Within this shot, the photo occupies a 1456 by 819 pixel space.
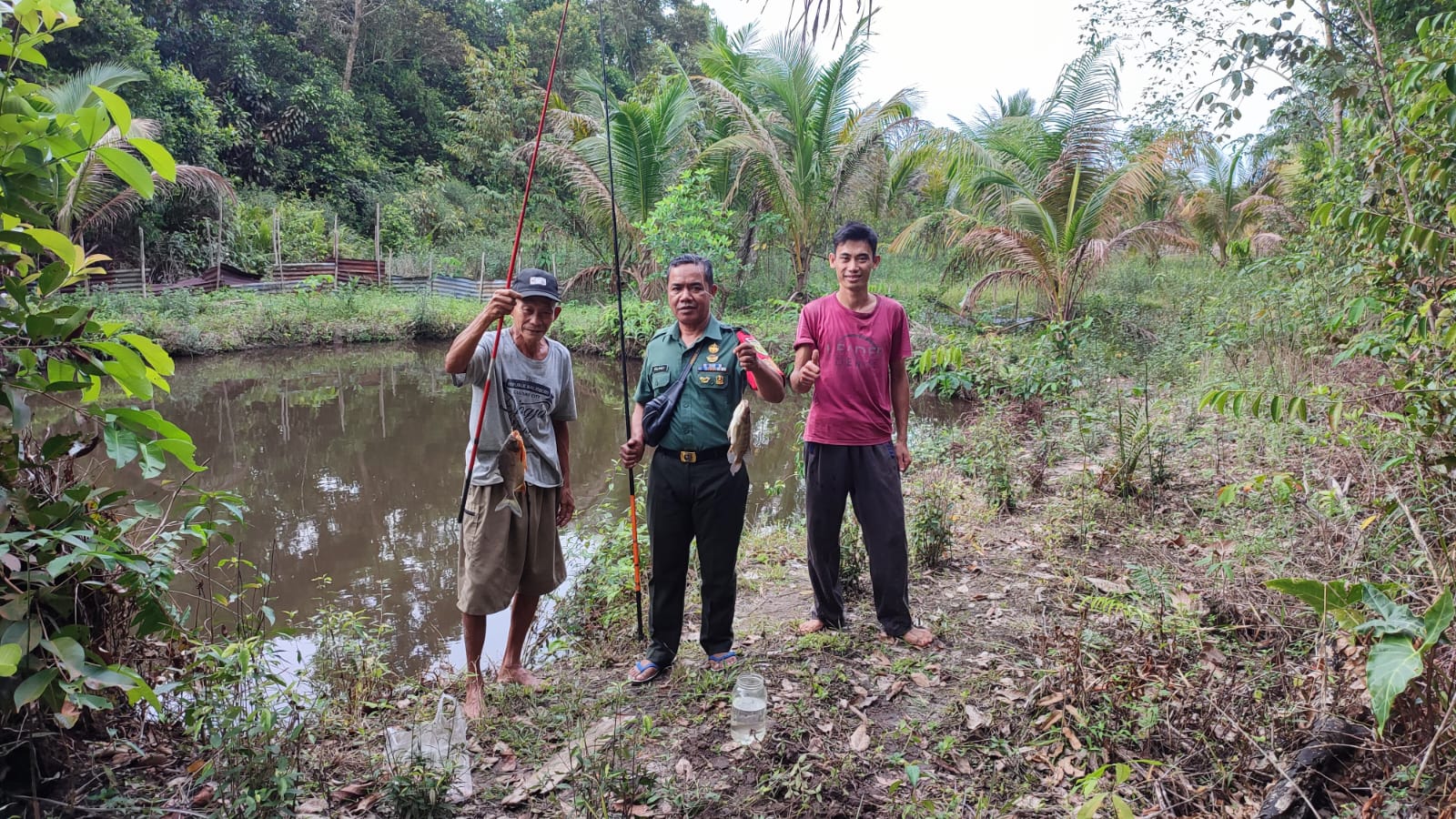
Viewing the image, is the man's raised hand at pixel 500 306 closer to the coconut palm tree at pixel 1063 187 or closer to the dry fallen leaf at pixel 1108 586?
the dry fallen leaf at pixel 1108 586

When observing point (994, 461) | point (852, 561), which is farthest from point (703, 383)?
point (994, 461)

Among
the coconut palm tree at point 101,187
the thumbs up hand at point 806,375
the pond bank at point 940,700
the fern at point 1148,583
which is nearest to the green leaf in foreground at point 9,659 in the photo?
the pond bank at point 940,700

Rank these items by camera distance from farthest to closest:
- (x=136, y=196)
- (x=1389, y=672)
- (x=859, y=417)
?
(x=136, y=196) < (x=859, y=417) < (x=1389, y=672)

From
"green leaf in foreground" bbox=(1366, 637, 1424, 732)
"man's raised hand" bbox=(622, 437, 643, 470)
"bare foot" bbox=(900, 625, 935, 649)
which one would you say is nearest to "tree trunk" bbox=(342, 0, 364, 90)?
"man's raised hand" bbox=(622, 437, 643, 470)

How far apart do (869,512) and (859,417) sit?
43cm

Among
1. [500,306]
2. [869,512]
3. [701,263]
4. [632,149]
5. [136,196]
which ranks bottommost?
[869,512]

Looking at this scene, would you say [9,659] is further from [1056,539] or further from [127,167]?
[1056,539]

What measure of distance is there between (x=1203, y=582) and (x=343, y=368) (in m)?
14.2

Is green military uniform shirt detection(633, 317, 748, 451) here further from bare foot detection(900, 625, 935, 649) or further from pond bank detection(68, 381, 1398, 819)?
bare foot detection(900, 625, 935, 649)

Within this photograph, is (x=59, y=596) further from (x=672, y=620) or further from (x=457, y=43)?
(x=457, y=43)

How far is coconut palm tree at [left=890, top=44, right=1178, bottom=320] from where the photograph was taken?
440 inches

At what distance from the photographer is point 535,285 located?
3.25 metres

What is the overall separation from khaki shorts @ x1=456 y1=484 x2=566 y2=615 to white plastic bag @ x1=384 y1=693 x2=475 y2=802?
0.44 m

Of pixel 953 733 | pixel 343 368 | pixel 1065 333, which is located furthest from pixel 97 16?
pixel 953 733
